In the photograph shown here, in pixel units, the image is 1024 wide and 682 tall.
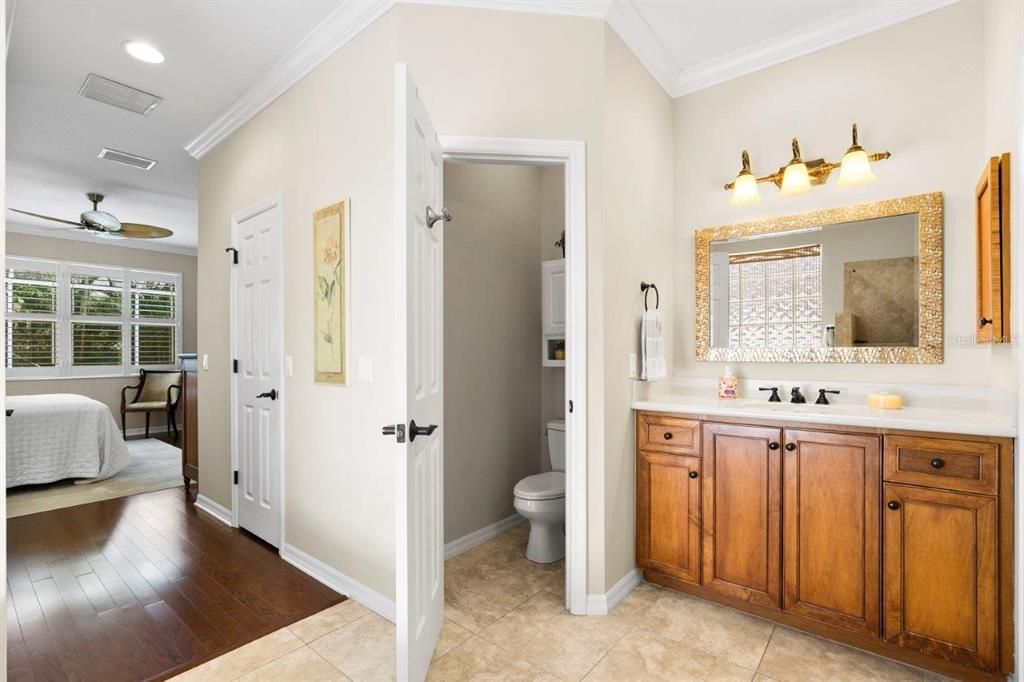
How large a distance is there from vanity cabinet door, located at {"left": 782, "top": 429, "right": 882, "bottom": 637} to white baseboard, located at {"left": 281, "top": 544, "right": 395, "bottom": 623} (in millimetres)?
1688

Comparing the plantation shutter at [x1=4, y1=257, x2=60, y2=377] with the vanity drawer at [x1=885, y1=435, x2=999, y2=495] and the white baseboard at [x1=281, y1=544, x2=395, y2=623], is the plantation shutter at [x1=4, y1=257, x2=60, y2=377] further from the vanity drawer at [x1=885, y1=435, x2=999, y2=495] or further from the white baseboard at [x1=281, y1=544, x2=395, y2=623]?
the vanity drawer at [x1=885, y1=435, x2=999, y2=495]

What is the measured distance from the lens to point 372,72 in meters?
2.38

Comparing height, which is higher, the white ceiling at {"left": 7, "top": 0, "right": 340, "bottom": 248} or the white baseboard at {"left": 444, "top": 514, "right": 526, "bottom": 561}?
the white ceiling at {"left": 7, "top": 0, "right": 340, "bottom": 248}

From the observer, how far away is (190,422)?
4199 mm

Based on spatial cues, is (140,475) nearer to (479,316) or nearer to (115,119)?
(115,119)

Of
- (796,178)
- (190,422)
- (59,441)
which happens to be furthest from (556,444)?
(59,441)

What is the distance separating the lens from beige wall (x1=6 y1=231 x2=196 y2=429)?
618cm

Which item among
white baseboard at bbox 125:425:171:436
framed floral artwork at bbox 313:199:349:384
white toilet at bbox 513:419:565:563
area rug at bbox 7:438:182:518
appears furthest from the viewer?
white baseboard at bbox 125:425:171:436

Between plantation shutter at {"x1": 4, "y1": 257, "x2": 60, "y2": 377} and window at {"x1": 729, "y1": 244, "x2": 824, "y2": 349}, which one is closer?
window at {"x1": 729, "y1": 244, "x2": 824, "y2": 349}

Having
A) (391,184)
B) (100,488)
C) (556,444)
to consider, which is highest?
(391,184)

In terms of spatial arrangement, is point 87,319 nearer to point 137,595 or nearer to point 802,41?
point 137,595

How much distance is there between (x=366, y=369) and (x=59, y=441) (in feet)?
12.7

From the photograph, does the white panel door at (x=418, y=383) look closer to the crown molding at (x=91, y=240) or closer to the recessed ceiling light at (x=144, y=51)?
the recessed ceiling light at (x=144, y=51)

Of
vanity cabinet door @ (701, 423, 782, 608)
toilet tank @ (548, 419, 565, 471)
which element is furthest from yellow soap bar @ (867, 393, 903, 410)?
toilet tank @ (548, 419, 565, 471)
